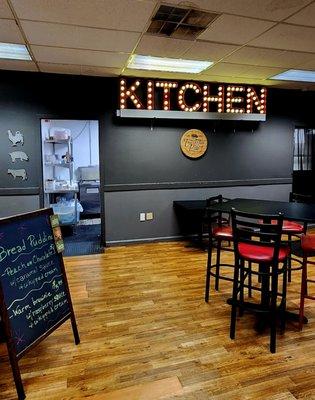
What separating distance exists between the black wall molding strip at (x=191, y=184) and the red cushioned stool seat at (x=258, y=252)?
274cm

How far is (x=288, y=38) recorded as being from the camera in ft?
10.7

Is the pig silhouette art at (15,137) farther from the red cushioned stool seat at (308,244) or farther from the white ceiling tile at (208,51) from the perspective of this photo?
the red cushioned stool seat at (308,244)

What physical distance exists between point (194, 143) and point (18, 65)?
2.85 meters

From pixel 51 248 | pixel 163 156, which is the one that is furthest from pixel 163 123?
pixel 51 248

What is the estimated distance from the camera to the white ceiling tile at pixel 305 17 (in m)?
2.60

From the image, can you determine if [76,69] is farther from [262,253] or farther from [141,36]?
[262,253]

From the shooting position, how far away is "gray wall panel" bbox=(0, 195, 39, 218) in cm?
459

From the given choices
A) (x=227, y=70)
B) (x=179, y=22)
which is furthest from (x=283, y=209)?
(x=227, y=70)

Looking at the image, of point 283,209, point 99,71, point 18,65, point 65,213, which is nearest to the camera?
point 283,209

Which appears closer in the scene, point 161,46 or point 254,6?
point 254,6

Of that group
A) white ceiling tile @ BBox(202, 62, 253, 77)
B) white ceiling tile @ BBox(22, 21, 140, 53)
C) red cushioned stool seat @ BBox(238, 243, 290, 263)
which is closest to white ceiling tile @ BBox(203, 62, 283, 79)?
white ceiling tile @ BBox(202, 62, 253, 77)

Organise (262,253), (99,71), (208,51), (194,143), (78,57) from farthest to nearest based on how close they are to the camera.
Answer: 1. (194,143)
2. (99,71)
3. (78,57)
4. (208,51)
5. (262,253)

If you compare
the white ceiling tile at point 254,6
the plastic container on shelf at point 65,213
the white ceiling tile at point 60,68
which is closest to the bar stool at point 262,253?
the white ceiling tile at point 254,6

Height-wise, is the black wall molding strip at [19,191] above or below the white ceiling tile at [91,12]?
below
